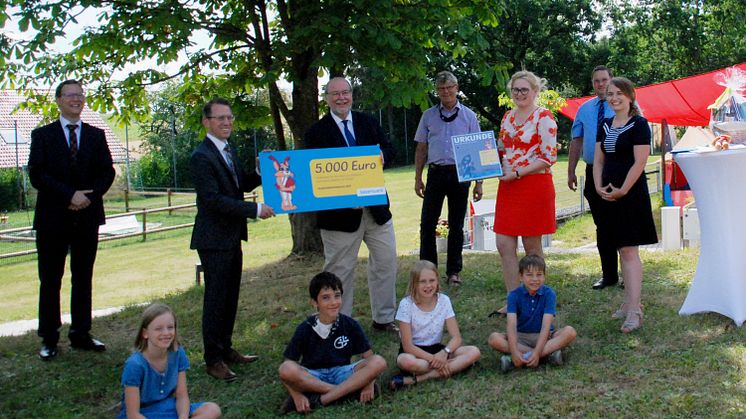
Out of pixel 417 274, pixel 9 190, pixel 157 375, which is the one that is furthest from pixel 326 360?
pixel 9 190

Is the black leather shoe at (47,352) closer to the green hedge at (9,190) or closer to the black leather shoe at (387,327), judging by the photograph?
the black leather shoe at (387,327)

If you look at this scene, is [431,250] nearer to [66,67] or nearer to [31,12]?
[31,12]

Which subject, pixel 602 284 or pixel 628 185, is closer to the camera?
pixel 628 185

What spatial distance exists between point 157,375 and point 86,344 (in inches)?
81.2

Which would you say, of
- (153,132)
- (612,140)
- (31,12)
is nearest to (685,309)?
(612,140)

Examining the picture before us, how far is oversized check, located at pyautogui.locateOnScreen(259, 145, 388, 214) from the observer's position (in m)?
5.04

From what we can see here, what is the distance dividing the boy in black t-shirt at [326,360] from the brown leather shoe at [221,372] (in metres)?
0.65

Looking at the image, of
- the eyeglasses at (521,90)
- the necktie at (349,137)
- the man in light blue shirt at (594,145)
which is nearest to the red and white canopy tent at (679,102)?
the man in light blue shirt at (594,145)

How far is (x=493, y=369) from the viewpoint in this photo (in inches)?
191

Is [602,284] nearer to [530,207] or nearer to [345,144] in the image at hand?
[530,207]

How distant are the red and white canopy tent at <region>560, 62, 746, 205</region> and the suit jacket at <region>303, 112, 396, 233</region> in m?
10.8

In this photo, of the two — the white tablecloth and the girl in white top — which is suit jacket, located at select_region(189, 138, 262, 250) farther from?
the white tablecloth

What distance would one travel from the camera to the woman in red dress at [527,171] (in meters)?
5.55

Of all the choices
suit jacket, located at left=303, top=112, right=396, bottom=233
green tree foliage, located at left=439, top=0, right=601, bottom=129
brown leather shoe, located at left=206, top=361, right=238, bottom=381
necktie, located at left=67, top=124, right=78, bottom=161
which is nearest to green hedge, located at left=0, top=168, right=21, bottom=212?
green tree foliage, located at left=439, top=0, right=601, bottom=129
